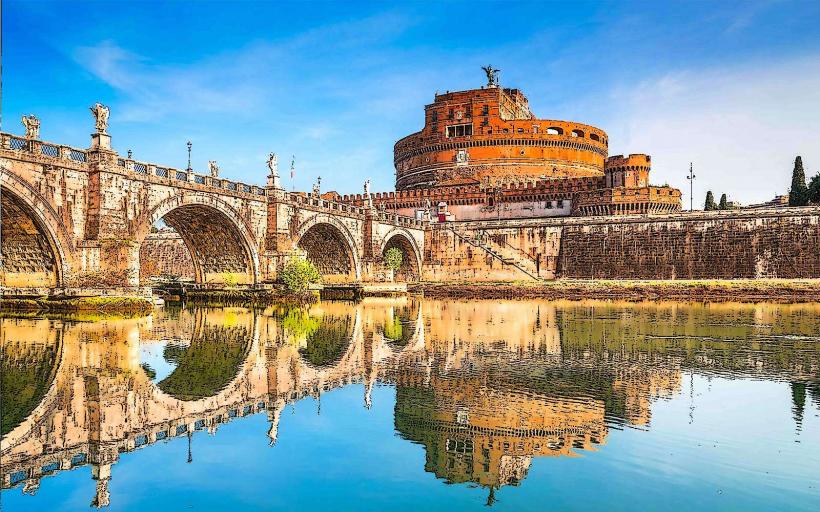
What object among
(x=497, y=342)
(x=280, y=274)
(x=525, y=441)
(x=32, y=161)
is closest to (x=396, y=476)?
(x=525, y=441)

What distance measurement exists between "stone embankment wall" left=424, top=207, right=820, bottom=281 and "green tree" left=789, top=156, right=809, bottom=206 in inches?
632

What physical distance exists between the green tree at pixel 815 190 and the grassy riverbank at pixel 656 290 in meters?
22.4

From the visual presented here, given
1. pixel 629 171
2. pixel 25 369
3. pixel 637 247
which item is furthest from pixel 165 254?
pixel 25 369

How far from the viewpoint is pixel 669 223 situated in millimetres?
62219

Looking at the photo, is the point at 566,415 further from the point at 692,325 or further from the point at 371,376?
the point at 692,325

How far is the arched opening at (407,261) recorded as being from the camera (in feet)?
232

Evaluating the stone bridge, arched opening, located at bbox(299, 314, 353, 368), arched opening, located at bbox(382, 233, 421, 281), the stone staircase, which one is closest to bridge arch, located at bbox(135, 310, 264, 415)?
arched opening, located at bbox(299, 314, 353, 368)

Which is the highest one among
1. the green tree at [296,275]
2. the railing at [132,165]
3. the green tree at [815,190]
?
the green tree at [815,190]

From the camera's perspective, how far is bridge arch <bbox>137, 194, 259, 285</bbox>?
140 ft

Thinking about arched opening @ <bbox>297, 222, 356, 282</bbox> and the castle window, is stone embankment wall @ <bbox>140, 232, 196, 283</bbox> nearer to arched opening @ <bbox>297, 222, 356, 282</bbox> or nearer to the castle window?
arched opening @ <bbox>297, 222, 356, 282</bbox>

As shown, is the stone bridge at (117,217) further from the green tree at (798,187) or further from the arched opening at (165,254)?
the green tree at (798,187)

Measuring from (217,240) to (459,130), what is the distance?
→ 57.7 meters

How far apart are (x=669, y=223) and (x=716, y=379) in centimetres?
4877

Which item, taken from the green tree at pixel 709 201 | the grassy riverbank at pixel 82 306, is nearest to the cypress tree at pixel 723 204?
the green tree at pixel 709 201
